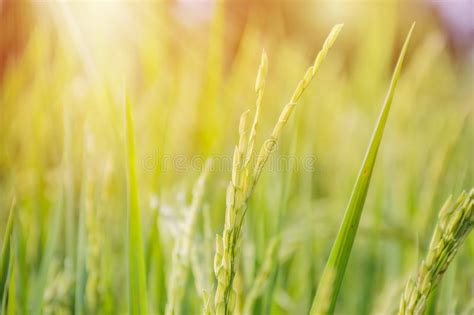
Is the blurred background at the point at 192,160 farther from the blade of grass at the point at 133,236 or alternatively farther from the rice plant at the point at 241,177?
the rice plant at the point at 241,177

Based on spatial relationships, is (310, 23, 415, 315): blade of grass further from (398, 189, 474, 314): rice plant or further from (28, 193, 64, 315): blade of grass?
(28, 193, 64, 315): blade of grass

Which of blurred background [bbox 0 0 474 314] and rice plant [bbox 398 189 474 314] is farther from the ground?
blurred background [bbox 0 0 474 314]

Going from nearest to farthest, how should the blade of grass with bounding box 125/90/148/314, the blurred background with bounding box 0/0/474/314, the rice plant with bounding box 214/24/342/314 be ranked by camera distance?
the rice plant with bounding box 214/24/342/314
the blade of grass with bounding box 125/90/148/314
the blurred background with bounding box 0/0/474/314

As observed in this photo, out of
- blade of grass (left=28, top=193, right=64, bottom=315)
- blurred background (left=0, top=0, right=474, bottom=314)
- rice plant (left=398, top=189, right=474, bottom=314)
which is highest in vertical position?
blurred background (left=0, top=0, right=474, bottom=314)

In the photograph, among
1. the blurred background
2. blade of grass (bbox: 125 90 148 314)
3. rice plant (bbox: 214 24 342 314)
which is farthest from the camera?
the blurred background

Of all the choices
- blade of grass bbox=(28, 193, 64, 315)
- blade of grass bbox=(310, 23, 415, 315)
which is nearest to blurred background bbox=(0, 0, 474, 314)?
blade of grass bbox=(28, 193, 64, 315)
